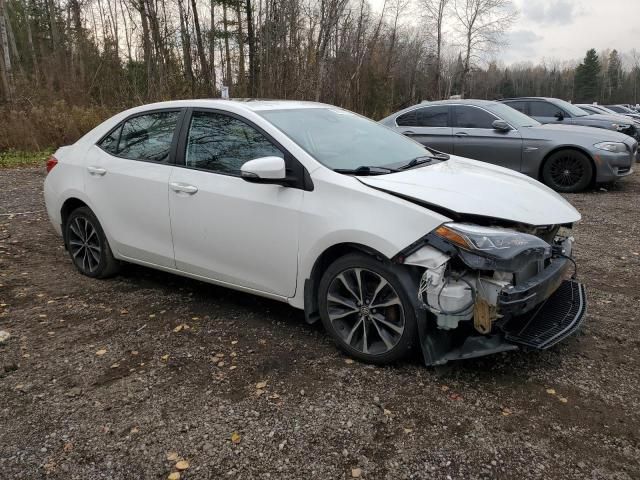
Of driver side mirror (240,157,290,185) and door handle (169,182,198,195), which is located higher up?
driver side mirror (240,157,290,185)

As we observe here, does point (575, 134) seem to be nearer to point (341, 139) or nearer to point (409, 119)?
point (409, 119)

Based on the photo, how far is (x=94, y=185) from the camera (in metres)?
4.57

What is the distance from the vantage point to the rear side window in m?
4.18

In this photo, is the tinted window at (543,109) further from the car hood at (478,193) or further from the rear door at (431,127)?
the car hood at (478,193)

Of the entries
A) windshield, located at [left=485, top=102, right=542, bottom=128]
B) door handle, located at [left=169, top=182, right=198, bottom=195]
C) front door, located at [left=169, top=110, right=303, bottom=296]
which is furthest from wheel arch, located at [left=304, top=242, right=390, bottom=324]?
windshield, located at [left=485, top=102, right=542, bottom=128]

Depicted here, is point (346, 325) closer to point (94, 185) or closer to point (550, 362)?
point (550, 362)

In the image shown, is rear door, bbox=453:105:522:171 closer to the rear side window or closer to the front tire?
the rear side window

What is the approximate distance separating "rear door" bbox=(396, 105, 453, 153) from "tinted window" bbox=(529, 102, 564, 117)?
3690mm

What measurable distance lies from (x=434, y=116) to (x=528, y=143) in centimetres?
181

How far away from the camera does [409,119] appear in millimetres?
10164

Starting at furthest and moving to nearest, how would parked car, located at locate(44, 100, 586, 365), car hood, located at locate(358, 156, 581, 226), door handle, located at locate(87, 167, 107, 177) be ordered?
1. door handle, located at locate(87, 167, 107, 177)
2. car hood, located at locate(358, 156, 581, 226)
3. parked car, located at locate(44, 100, 586, 365)

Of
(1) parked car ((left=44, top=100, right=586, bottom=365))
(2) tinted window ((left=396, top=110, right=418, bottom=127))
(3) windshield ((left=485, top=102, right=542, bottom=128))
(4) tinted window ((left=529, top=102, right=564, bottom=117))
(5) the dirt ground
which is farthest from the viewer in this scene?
(4) tinted window ((left=529, top=102, right=564, bottom=117))

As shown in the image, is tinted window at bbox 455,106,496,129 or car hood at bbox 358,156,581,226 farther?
tinted window at bbox 455,106,496,129

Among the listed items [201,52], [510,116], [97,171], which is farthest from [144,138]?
[201,52]
